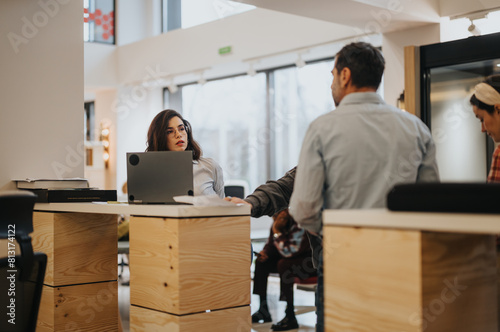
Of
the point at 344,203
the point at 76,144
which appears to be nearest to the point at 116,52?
the point at 76,144

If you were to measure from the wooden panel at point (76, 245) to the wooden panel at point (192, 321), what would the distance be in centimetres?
80

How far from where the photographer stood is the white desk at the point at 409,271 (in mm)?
1609

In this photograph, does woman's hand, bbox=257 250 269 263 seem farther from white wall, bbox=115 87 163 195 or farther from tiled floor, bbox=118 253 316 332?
white wall, bbox=115 87 163 195

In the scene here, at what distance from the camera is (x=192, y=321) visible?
2.46m

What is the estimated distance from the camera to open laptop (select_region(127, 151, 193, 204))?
2668mm

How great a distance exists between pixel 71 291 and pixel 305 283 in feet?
7.67

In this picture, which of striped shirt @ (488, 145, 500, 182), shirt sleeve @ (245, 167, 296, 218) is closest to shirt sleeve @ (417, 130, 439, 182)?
striped shirt @ (488, 145, 500, 182)

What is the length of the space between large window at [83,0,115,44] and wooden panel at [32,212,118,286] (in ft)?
24.5

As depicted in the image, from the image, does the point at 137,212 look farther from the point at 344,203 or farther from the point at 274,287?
the point at 274,287

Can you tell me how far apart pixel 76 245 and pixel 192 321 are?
1.18 metres

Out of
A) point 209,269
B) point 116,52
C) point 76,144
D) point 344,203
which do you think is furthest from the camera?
point 116,52

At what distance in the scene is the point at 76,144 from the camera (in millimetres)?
4211

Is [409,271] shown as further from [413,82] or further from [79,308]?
[413,82]

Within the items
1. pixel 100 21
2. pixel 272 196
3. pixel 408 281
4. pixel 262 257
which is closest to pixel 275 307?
pixel 262 257
